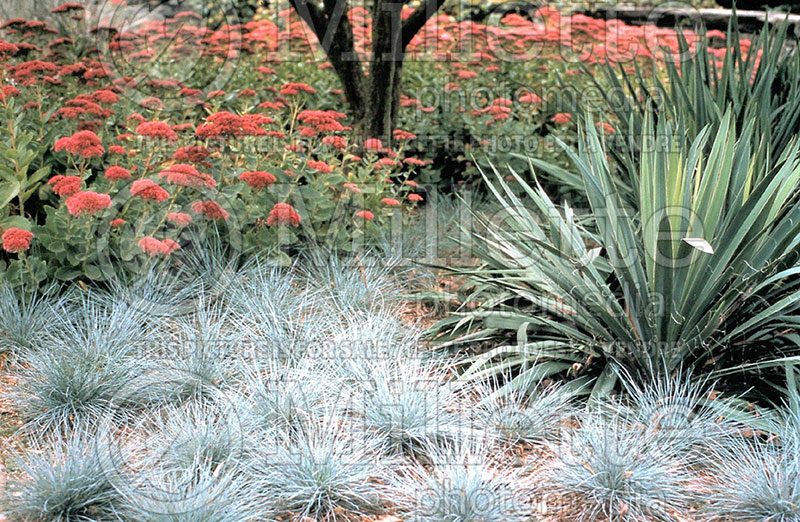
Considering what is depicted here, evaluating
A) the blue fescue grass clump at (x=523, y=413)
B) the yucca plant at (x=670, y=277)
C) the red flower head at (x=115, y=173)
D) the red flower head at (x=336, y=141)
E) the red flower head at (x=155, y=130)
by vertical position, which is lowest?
the blue fescue grass clump at (x=523, y=413)

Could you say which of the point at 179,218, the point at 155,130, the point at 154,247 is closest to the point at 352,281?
the point at 179,218

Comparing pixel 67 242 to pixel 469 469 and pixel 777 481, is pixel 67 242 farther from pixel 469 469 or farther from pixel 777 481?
pixel 777 481

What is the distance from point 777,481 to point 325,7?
4571 millimetres

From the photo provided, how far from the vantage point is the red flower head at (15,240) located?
3588 mm

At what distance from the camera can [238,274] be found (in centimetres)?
429

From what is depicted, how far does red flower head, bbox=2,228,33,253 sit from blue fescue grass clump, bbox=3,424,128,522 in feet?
3.95

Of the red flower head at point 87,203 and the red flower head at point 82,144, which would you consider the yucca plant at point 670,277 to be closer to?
the red flower head at point 87,203

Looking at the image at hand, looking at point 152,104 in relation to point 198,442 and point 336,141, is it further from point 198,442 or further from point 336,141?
point 198,442

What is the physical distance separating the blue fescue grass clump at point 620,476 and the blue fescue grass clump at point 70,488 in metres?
1.52

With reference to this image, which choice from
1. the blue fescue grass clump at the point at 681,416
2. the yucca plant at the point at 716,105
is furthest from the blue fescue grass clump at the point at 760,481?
the yucca plant at the point at 716,105

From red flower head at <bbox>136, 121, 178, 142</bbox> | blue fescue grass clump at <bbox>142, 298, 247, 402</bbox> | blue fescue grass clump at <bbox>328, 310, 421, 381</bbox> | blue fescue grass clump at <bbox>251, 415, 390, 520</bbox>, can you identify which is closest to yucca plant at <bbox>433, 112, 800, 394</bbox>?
blue fescue grass clump at <bbox>328, 310, 421, 381</bbox>

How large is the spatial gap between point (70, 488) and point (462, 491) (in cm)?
130

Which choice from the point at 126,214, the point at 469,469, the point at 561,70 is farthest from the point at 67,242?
the point at 561,70

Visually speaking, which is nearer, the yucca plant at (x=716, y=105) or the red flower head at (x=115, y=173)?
the red flower head at (x=115, y=173)
